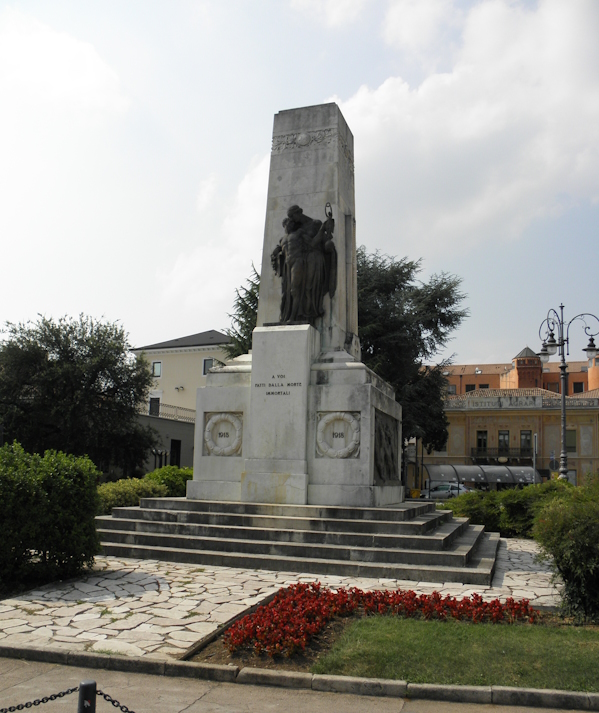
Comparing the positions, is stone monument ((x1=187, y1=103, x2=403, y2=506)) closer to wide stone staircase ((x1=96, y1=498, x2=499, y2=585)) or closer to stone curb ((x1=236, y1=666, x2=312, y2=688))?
wide stone staircase ((x1=96, y1=498, x2=499, y2=585))

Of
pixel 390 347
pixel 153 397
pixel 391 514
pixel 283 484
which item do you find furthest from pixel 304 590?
pixel 153 397

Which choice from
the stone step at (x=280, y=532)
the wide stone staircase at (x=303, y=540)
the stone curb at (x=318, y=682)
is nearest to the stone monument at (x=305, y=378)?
the wide stone staircase at (x=303, y=540)

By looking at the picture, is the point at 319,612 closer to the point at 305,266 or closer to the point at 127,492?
the point at 305,266

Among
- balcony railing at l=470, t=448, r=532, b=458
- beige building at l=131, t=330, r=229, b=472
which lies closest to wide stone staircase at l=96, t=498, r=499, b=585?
beige building at l=131, t=330, r=229, b=472

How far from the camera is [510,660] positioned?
5.18 metres

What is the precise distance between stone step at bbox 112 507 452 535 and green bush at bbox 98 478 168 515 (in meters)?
3.06

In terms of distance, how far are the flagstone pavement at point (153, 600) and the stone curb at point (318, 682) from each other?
14cm

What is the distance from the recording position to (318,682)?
194 inches

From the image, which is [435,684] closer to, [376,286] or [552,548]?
[552,548]

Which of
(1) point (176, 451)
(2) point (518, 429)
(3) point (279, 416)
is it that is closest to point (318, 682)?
(3) point (279, 416)

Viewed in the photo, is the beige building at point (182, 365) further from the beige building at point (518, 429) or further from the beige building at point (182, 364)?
the beige building at point (518, 429)

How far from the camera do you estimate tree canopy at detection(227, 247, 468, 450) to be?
30297mm

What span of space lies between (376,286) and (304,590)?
27069 millimetres

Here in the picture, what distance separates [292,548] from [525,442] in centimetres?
5066
